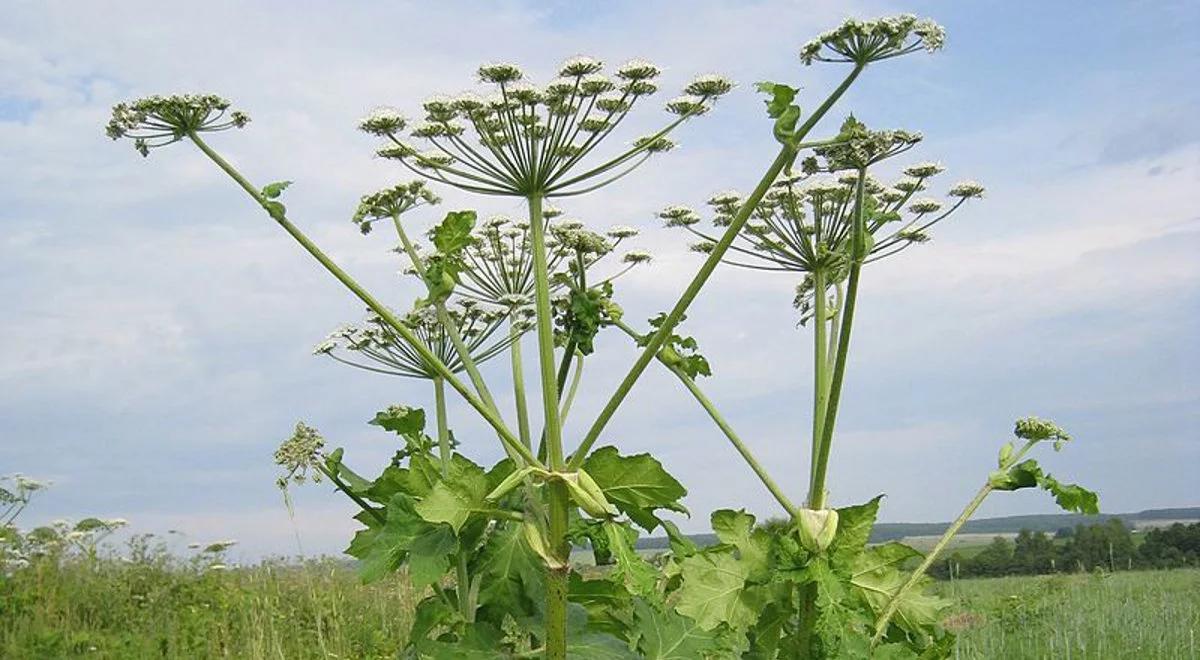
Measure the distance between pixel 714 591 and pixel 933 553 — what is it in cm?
100

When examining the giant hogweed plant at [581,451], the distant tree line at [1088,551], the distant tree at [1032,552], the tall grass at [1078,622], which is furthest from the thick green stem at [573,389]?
the distant tree at [1032,552]

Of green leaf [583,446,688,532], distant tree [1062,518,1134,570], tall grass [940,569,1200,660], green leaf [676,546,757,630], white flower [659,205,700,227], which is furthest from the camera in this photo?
distant tree [1062,518,1134,570]

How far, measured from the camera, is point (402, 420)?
14.1 feet

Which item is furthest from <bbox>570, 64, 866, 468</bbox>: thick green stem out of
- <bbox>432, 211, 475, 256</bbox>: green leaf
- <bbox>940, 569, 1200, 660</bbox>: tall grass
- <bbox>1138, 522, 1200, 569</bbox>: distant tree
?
<bbox>1138, 522, 1200, 569</bbox>: distant tree

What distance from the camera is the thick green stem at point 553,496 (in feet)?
11.6

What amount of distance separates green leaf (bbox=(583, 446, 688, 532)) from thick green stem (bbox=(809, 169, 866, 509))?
603mm

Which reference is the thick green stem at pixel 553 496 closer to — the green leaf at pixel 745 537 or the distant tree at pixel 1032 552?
the green leaf at pixel 745 537

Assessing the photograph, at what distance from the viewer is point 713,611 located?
403cm

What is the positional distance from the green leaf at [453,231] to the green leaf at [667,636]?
4.58 feet

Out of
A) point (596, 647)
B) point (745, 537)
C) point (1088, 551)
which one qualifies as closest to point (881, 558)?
point (745, 537)

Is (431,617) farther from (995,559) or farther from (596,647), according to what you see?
(995,559)

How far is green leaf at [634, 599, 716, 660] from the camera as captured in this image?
3.85m

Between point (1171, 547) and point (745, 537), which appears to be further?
point (1171, 547)

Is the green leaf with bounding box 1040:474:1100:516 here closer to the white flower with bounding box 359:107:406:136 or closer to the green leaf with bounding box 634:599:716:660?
the green leaf with bounding box 634:599:716:660
